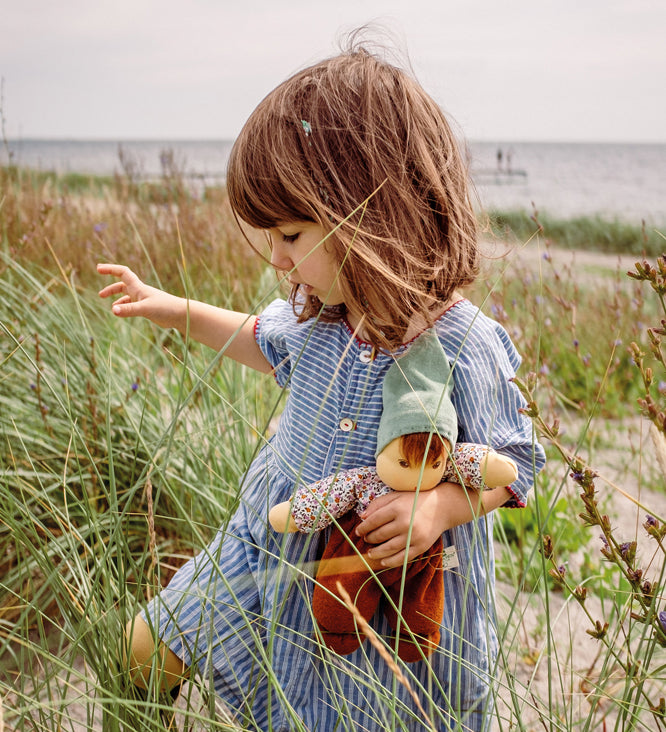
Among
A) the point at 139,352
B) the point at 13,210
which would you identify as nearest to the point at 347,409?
the point at 139,352

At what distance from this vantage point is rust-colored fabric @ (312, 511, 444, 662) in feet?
3.93

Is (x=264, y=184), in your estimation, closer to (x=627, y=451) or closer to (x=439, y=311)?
(x=439, y=311)

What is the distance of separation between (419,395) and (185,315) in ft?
2.14

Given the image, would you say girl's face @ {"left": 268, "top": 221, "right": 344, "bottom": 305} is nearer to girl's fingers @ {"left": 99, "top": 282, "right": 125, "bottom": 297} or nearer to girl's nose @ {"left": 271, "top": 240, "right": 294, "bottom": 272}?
girl's nose @ {"left": 271, "top": 240, "right": 294, "bottom": 272}

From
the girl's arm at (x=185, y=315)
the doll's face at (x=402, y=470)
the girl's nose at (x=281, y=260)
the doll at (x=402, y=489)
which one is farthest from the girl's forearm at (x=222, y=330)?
the doll's face at (x=402, y=470)

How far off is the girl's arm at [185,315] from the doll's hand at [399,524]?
1.72 ft

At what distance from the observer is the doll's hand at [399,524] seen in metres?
1.18

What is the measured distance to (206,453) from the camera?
6.70 feet

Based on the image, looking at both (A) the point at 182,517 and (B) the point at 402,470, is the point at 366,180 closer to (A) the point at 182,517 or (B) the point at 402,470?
(B) the point at 402,470

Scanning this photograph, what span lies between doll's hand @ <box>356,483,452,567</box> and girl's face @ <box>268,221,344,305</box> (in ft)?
1.29

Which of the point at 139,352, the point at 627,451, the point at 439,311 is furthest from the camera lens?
the point at 627,451

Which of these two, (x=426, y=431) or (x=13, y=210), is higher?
(x=13, y=210)

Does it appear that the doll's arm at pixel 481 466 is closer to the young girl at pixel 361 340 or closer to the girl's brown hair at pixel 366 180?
the young girl at pixel 361 340

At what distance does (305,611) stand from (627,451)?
2.06m
